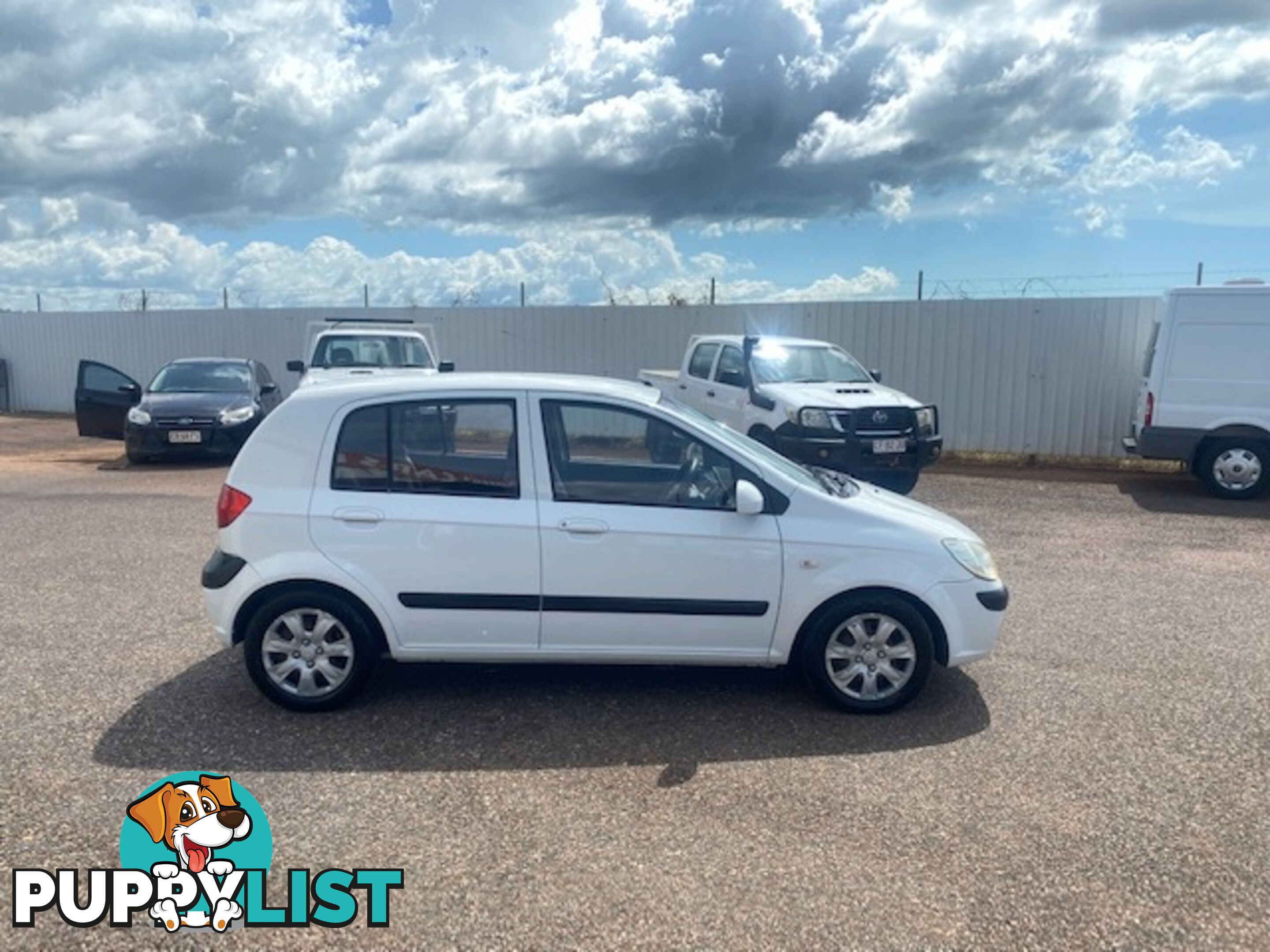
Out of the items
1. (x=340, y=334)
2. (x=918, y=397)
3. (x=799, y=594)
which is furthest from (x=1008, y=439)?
(x=799, y=594)

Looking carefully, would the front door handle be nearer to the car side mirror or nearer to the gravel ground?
the car side mirror

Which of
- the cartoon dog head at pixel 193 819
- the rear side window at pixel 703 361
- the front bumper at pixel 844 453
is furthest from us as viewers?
the rear side window at pixel 703 361

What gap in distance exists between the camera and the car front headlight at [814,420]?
9.87m

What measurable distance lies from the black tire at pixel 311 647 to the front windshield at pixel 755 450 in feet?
6.09

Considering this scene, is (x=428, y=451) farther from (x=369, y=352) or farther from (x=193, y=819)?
(x=369, y=352)

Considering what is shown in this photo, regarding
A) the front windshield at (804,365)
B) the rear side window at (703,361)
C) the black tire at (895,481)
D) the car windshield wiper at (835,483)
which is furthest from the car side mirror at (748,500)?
the rear side window at (703,361)

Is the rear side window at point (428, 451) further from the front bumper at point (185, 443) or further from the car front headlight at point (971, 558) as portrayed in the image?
the front bumper at point (185, 443)

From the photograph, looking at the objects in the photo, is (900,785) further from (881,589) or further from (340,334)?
(340,334)

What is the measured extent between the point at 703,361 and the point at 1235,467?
20.9 ft

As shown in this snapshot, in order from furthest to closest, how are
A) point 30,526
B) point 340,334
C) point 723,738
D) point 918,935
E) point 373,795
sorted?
point 340,334 → point 30,526 → point 723,738 → point 373,795 → point 918,935

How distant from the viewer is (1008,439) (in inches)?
558

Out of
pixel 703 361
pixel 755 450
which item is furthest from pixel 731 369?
pixel 755 450

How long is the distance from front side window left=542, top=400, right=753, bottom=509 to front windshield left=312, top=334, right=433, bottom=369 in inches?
356

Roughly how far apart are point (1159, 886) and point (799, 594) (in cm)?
180
